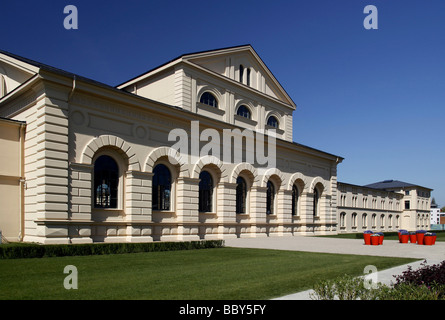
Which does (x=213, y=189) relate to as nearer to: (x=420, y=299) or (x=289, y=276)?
(x=289, y=276)

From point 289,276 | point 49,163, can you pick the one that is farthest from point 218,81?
point 289,276

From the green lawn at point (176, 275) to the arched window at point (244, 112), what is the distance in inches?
790

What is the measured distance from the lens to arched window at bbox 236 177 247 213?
34.3m

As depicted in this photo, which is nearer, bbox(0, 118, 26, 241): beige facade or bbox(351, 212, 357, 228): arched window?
bbox(0, 118, 26, 241): beige facade

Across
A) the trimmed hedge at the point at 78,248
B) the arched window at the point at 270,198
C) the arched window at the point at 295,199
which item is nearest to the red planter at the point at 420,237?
the arched window at the point at 270,198

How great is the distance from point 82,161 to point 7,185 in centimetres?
436

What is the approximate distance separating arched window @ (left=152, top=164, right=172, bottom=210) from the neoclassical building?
7 centimetres

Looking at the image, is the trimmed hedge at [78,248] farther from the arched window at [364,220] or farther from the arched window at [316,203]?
the arched window at [364,220]

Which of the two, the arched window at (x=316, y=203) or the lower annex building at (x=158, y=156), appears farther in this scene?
the arched window at (x=316, y=203)

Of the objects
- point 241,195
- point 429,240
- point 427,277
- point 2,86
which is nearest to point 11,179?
point 2,86

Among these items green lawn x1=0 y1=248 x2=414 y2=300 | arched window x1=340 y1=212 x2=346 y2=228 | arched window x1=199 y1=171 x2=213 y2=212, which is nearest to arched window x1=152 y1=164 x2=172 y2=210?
arched window x1=199 y1=171 x2=213 y2=212

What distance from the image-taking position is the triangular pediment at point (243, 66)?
32.9 metres

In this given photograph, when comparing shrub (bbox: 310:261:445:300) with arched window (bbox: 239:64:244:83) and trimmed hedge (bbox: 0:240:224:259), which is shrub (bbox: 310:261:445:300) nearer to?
trimmed hedge (bbox: 0:240:224:259)

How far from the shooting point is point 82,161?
22.3 meters
